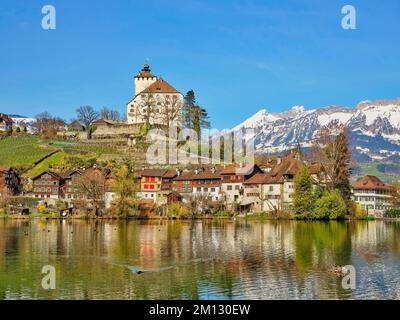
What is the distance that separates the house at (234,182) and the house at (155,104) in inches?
1130

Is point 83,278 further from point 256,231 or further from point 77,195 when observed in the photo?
point 77,195

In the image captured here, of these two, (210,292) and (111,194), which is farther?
(111,194)

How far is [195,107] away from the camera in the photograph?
12469 centimetres

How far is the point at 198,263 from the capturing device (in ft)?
131

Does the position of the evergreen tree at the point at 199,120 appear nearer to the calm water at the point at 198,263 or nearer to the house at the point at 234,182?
the house at the point at 234,182

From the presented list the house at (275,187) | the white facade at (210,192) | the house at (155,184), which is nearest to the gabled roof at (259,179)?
the house at (275,187)

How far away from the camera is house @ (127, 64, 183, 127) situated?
124250 mm

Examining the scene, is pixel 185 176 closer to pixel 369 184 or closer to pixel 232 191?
pixel 232 191

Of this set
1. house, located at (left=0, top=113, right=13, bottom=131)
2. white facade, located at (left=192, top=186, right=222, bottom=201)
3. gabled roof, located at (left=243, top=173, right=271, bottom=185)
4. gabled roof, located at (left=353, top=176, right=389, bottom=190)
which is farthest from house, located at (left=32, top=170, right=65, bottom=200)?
house, located at (left=0, top=113, right=13, bottom=131)

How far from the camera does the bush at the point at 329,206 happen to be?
8188cm

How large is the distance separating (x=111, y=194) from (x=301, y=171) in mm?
28016

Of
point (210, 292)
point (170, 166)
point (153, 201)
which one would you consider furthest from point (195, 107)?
point (210, 292)

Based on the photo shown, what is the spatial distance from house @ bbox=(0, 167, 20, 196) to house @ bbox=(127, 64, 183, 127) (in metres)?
29.1

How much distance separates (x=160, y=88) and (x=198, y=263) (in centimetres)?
9146
